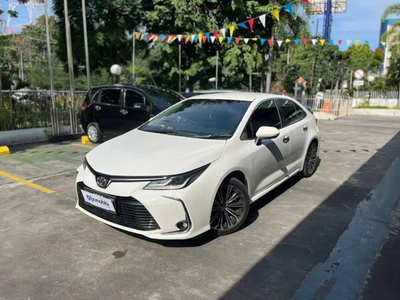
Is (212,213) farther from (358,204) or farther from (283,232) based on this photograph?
(358,204)

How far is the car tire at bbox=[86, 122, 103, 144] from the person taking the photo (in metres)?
9.30

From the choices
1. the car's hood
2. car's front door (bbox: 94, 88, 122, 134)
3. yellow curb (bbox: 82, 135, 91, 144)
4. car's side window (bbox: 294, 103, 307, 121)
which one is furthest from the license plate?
yellow curb (bbox: 82, 135, 91, 144)

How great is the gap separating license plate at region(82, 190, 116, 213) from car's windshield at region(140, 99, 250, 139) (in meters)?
1.26

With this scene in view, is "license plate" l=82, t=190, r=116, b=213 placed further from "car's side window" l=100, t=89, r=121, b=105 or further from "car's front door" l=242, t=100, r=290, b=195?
"car's side window" l=100, t=89, r=121, b=105

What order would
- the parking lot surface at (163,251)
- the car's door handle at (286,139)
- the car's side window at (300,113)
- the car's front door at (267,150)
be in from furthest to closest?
the car's side window at (300,113)
the car's door handle at (286,139)
the car's front door at (267,150)
the parking lot surface at (163,251)

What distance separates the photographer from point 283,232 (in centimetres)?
383

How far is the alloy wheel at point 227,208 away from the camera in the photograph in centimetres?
352

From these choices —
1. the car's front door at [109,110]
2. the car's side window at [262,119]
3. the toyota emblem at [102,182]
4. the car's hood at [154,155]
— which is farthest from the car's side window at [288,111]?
the car's front door at [109,110]

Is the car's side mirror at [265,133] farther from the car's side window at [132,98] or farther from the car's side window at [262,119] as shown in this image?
the car's side window at [132,98]

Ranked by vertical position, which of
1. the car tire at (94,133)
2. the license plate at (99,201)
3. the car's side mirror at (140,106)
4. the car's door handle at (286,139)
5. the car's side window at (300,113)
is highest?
the car's side window at (300,113)

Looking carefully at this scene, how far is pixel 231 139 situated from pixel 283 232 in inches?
46.8

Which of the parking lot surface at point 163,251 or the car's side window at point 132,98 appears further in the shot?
the car's side window at point 132,98

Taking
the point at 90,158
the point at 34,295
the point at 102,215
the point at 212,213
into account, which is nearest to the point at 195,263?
the point at 212,213

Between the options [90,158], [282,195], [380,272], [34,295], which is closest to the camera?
[34,295]
